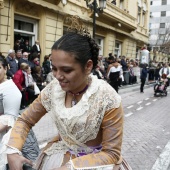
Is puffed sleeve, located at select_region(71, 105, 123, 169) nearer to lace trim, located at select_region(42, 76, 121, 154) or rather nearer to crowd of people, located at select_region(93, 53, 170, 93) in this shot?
lace trim, located at select_region(42, 76, 121, 154)

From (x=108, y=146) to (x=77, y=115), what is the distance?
0.75 feet

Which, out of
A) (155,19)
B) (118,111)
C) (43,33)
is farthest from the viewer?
(155,19)

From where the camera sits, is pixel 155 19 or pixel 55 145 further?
pixel 155 19

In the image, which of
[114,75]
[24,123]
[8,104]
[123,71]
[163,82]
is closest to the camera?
[24,123]

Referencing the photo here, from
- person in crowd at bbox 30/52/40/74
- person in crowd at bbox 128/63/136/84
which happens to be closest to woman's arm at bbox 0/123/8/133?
person in crowd at bbox 30/52/40/74

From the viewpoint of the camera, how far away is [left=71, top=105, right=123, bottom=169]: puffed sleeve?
4.15ft

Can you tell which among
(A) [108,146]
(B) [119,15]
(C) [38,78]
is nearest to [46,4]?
(C) [38,78]

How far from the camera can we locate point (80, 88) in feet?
4.76

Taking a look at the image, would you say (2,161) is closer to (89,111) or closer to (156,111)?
(89,111)

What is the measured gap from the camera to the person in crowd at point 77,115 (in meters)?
1.31

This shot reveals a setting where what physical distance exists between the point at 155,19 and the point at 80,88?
68.2 metres

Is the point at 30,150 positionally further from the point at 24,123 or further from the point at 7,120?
the point at 24,123

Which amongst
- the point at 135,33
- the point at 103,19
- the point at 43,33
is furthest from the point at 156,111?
the point at 135,33

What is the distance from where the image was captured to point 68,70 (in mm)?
1318
